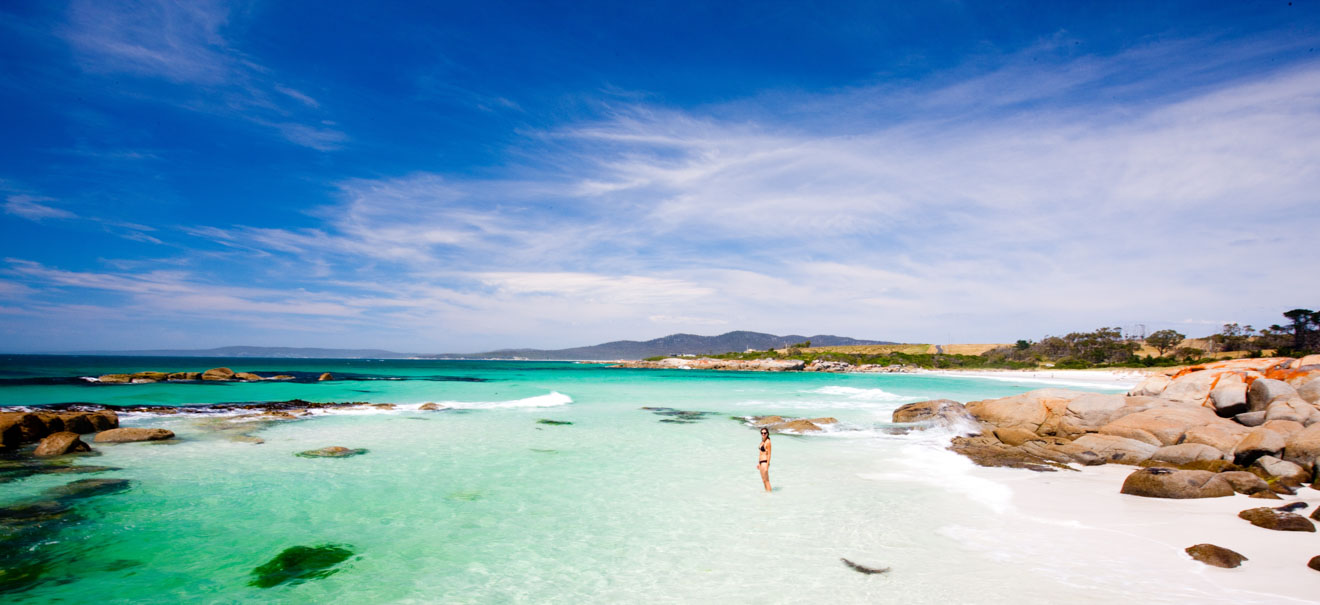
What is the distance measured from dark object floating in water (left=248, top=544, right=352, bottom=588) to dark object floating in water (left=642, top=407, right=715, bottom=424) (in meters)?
16.9

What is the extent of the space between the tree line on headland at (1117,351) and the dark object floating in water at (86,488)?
9345cm

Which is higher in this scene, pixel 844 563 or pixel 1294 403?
pixel 1294 403

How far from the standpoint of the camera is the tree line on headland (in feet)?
233

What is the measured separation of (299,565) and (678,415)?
66.2 feet

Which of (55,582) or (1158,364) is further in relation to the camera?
(1158,364)

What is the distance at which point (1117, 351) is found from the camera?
87938 mm

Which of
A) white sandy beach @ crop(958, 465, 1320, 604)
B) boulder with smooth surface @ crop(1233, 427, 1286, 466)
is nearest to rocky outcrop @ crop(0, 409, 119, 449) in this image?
white sandy beach @ crop(958, 465, 1320, 604)

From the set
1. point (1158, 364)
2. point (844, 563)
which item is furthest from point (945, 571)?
point (1158, 364)

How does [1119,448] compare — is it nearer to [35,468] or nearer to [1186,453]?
[1186,453]

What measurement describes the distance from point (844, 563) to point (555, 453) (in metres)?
10.6

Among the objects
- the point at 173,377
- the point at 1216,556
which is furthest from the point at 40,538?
the point at 173,377

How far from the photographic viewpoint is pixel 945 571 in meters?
7.75

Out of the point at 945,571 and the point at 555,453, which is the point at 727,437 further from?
the point at 945,571

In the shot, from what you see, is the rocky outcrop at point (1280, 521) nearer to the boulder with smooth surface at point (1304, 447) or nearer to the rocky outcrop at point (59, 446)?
the boulder with smooth surface at point (1304, 447)
